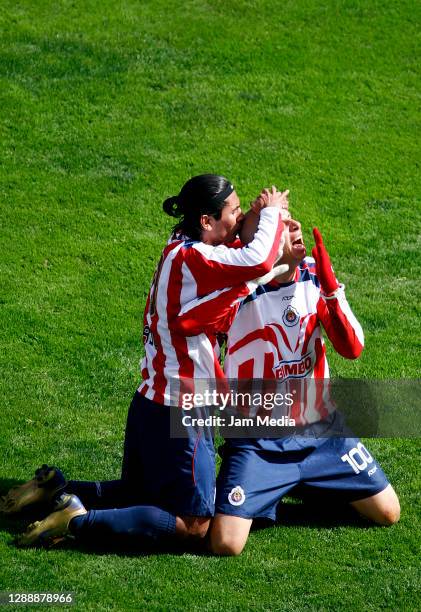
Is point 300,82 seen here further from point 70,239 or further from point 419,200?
point 70,239

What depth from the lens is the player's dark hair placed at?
596 cm

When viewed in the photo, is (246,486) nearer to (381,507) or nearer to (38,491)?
(381,507)

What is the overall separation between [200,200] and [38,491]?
1.75m

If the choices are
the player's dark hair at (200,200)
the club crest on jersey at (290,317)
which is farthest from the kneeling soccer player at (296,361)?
the player's dark hair at (200,200)

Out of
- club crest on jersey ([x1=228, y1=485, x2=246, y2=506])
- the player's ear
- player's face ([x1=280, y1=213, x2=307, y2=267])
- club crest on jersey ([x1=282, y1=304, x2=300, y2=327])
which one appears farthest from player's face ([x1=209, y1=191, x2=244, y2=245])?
club crest on jersey ([x1=228, y1=485, x2=246, y2=506])

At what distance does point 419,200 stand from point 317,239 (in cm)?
379

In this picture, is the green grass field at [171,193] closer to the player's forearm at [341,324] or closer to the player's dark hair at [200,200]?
the player's forearm at [341,324]

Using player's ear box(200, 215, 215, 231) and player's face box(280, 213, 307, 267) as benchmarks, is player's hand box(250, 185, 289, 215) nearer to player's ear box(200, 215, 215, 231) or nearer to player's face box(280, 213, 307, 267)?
player's face box(280, 213, 307, 267)

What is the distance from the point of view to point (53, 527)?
593 cm

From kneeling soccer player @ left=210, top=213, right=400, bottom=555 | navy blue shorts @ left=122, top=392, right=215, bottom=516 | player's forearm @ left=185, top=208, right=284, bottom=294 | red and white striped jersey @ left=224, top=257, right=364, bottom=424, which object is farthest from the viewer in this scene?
red and white striped jersey @ left=224, top=257, right=364, bottom=424

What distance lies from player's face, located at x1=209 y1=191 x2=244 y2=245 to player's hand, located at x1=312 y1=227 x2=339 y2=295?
1.38ft

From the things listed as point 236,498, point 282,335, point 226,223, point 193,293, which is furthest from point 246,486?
point 226,223

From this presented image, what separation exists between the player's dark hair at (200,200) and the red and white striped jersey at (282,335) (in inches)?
22.1

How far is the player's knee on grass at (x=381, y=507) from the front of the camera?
627 centimetres
